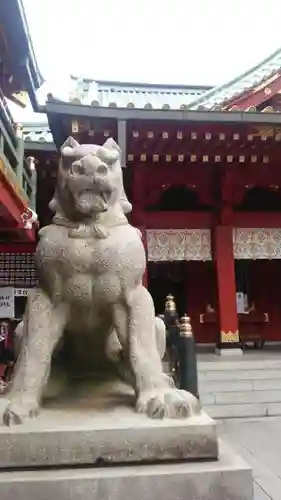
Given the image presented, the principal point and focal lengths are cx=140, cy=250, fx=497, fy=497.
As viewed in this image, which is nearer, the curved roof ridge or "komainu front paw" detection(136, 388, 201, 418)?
"komainu front paw" detection(136, 388, 201, 418)

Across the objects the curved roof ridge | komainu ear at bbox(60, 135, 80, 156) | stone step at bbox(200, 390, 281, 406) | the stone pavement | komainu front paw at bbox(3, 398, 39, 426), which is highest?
the curved roof ridge

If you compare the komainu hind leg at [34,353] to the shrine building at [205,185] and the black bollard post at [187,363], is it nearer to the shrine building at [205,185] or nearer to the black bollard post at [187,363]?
the black bollard post at [187,363]

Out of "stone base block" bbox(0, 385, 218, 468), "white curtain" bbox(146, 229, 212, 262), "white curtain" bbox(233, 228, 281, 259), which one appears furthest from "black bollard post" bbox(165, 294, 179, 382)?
"white curtain" bbox(233, 228, 281, 259)

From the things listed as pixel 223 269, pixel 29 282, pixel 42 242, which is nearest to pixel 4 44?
pixel 29 282

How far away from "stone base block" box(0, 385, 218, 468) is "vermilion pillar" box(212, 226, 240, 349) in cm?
630

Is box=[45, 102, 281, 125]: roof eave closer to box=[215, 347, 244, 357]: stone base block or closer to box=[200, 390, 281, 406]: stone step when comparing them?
box=[215, 347, 244, 357]: stone base block

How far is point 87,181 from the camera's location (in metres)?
2.35

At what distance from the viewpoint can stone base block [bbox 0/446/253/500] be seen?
1.97 meters

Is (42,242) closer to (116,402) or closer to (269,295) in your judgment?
(116,402)

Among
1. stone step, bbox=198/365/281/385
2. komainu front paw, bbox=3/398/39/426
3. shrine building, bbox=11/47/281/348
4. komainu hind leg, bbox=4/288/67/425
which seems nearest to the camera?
komainu front paw, bbox=3/398/39/426

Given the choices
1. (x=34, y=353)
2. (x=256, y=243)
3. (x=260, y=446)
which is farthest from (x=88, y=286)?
(x=256, y=243)

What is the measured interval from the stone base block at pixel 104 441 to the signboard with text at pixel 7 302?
20.4 ft

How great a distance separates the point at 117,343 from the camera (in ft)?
9.01

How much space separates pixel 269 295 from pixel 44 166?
551 centimetres
